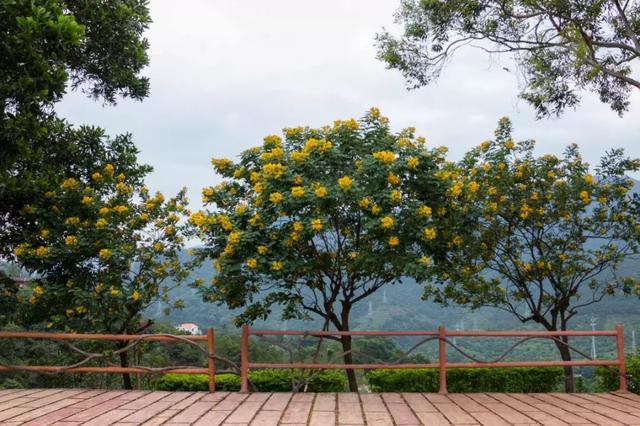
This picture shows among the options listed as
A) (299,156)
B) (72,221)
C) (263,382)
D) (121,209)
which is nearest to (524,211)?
(299,156)

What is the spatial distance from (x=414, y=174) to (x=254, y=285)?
3207 millimetres

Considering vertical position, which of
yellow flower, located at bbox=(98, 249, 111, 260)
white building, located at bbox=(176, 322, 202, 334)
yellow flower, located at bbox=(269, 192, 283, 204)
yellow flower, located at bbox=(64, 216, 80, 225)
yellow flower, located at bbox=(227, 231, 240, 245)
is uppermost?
yellow flower, located at bbox=(269, 192, 283, 204)

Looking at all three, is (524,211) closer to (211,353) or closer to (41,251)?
(211,353)

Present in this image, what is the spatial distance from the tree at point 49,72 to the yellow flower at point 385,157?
16.3 ft

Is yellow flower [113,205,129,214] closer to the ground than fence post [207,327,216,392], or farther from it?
farther from it

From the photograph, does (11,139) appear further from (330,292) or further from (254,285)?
(330,292)

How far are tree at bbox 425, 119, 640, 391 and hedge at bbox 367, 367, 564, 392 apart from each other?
1.69 ft

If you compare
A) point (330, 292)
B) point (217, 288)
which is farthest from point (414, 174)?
point (217, 288)

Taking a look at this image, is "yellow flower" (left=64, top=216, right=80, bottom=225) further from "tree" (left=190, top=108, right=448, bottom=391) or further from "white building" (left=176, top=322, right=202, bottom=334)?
"white building" (left=176, top=322, right=202, bottom=334)

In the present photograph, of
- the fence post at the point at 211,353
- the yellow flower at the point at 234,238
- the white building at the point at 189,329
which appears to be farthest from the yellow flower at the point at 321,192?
the white building at the point at 189,329

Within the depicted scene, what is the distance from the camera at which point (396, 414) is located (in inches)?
260

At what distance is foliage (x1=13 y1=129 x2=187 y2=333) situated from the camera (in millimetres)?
10508

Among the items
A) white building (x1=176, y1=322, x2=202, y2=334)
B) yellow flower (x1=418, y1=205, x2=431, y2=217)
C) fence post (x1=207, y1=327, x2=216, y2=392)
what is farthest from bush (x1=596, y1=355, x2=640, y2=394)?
white building (x1=176, y1=322, x2=202, y2=334)

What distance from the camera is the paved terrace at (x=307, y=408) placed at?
628cm
